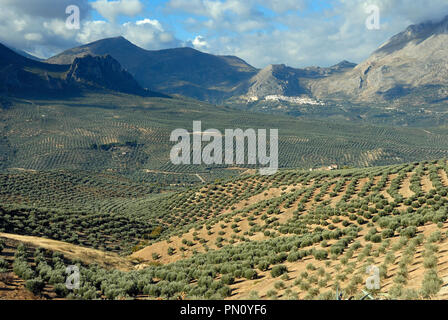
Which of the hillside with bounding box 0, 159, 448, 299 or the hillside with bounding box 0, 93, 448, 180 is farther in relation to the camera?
the hillside with bounding box 0, 93, 448, 180

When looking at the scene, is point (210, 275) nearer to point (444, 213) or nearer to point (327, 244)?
point (327, 244)

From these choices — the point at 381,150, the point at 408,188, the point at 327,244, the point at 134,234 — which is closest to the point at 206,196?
the point at 134,234

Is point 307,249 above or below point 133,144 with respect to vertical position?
below

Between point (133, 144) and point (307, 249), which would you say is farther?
point (133, 144)

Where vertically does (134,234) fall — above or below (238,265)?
below

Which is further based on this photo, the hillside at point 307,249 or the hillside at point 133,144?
the hillside at point 133,144
